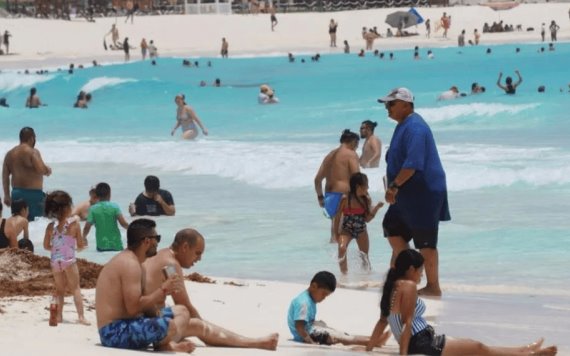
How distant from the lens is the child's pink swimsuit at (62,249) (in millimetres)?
8430

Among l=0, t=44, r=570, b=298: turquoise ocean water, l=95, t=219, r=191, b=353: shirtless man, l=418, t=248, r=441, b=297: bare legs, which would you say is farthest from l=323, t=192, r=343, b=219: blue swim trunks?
l=95, t=219, r=191, b=353: shirtless man

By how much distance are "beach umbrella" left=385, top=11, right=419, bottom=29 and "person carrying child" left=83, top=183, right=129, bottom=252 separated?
203 feet

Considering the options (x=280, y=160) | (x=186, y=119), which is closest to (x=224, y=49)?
(x=186, y=119)

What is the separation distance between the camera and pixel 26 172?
13.6m

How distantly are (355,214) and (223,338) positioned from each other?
3652 mm

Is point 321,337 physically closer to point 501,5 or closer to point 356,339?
point 356,339

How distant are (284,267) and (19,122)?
27.4 m

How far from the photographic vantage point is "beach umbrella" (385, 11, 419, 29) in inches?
2904

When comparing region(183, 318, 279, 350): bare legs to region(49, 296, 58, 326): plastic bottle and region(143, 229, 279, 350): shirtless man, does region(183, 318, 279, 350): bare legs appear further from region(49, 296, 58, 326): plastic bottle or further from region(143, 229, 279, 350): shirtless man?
region(49, 296, 58, 326): plastic bottle

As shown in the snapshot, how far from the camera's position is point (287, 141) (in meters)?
30.6

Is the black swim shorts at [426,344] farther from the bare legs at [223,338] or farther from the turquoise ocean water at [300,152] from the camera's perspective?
the turquoise ocean water at [300,152]

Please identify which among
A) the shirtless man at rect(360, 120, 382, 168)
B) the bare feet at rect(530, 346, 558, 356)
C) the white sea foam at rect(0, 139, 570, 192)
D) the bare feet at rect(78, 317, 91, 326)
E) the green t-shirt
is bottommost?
the white sea foam at rect(0, 139, 570, 192)

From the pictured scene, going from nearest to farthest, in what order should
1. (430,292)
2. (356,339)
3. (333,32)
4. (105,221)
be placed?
(356,339), (430,292), (105,221), (333,32)

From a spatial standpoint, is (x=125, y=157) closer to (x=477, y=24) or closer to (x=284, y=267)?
(x=284, y=267)
